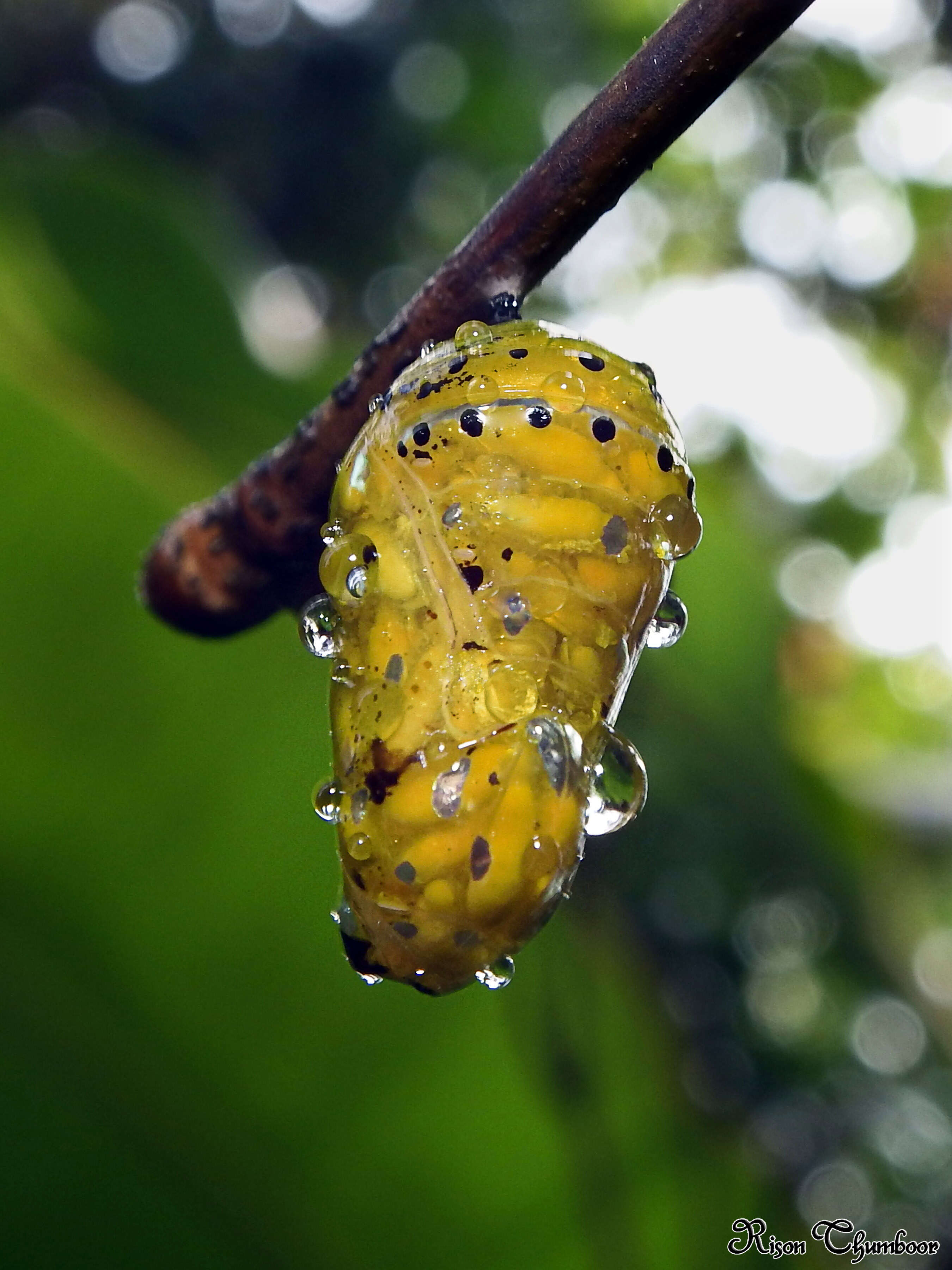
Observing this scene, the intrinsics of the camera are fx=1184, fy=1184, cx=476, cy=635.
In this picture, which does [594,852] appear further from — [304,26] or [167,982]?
[304,26]

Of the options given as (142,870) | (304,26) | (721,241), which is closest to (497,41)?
(304,26)

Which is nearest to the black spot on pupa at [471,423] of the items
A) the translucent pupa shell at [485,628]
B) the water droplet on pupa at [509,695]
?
the translucent pupa shell at [485,628]

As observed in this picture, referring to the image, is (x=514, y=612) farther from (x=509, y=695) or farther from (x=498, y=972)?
(x=498, y=972)

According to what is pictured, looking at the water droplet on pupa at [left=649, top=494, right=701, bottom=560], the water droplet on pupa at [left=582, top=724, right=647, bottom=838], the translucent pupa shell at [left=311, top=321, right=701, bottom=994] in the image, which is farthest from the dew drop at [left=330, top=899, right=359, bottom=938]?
the water droplet on pupa at [left=649, top=494, right=701, bottom=560]

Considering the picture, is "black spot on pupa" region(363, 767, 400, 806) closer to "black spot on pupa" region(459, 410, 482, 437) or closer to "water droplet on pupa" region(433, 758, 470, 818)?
"water droplet on pupa" region(433, 758, 470, 818)

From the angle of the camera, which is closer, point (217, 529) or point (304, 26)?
point (217, 529)

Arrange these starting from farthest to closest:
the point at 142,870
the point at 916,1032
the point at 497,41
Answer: the point at 497,41
the point at 916,1032
the point at 142,870
